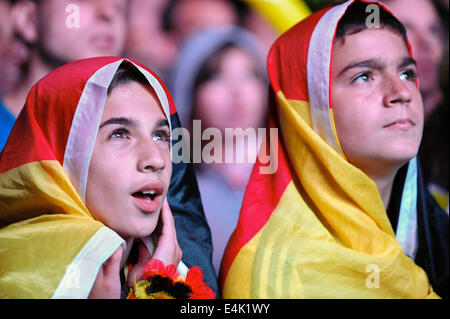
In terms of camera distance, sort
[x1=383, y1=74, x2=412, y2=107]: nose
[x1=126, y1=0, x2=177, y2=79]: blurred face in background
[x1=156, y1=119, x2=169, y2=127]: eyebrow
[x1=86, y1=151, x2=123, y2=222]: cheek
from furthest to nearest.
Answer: [x1=126, y1=0, x2=177, y2=79]: blurred face in background, [x1=383, y1=74, x2=412, y2=107]: nose, [x1=156, y1=119, x2=169, y2=127]: eyebrow, [x1=86, y1=151, x2=123, y2=222]: cheek

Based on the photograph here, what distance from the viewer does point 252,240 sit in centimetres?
153

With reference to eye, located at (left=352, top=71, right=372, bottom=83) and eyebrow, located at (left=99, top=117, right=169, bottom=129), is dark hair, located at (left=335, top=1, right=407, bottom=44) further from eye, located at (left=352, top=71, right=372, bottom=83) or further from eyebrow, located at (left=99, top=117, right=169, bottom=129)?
eyebrow, located at (left=99, top=117, right=169, bottom=129)

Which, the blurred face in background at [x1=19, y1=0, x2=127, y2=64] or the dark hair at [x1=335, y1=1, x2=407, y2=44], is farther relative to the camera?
the blurred face in background at [x1=19, y1=0, x2=127, y2=64]

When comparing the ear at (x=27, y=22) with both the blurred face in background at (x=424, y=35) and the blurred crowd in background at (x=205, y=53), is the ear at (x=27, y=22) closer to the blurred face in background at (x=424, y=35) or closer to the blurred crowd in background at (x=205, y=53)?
the blurred crowd in background at (x=205, y=53)

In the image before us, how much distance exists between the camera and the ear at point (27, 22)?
190cm

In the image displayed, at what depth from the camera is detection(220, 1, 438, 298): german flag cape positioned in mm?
1422

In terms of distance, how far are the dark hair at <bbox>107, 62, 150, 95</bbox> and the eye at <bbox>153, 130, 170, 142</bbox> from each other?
0.44 ft

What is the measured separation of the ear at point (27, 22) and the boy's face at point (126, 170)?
0.71m

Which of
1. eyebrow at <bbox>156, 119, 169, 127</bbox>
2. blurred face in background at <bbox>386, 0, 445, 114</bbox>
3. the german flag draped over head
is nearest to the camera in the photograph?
the german flag draped over head
